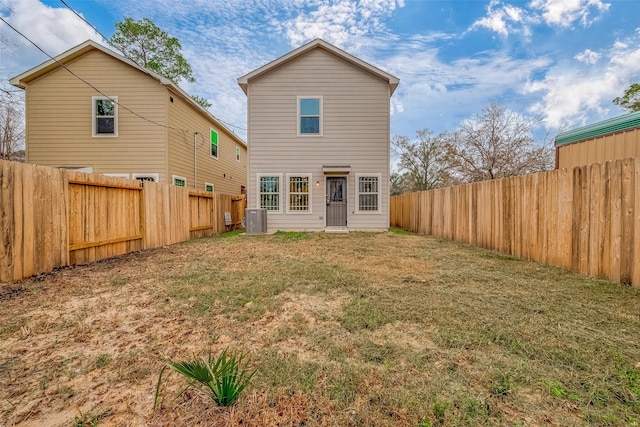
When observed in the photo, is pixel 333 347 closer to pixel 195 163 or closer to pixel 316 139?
pixel 316 139

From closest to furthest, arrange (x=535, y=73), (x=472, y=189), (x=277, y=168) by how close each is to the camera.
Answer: (x=472, y=189), (x=277, y=168), (x=535, y=73)

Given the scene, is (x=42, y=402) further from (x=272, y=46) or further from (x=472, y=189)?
(x=272, y=46)

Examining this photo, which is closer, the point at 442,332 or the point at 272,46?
the point at 442,332

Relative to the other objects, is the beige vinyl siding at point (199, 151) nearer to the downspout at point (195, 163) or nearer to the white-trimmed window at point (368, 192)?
the downspout at point (195, 163)

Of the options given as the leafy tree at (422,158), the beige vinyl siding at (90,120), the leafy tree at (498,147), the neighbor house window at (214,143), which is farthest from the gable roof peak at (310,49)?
the leafy tree at (422,158)

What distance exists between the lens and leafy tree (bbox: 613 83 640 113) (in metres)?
13.8

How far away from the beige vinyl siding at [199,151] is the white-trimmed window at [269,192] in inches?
139

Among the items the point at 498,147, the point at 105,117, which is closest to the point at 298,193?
the point at 105,117

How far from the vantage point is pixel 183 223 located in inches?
316

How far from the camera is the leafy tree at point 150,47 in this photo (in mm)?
15898

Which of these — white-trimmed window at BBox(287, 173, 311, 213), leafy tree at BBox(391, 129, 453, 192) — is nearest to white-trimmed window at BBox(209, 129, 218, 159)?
white-trimmed window at BBox(287, 173, 311, 213)

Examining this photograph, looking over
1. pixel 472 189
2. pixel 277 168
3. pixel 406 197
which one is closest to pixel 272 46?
pixel 277 168

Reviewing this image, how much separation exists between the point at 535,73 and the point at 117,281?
18.7 metres

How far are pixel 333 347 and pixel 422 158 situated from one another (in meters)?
22.1
